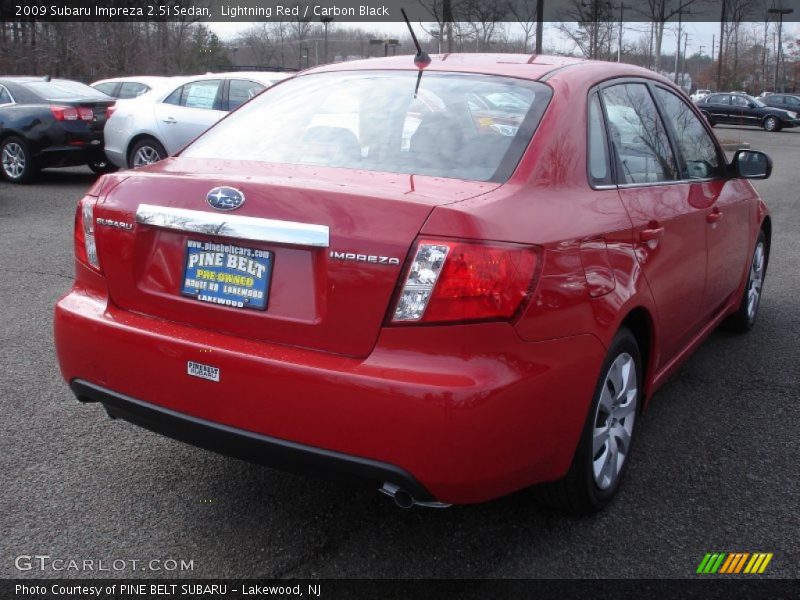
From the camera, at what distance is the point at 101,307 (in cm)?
292

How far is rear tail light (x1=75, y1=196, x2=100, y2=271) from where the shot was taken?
2.95 m

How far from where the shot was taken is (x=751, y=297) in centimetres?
538

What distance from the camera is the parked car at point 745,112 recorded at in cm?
3834

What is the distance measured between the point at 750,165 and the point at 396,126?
2.32 meters

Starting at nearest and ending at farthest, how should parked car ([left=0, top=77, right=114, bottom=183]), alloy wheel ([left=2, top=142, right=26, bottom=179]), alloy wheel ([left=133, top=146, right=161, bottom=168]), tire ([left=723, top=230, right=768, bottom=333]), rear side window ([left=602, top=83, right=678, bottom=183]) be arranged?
rear side window ([left=602, top=83, right=678, bottom=183]), tire ([left=723, top=230, right=768, bottom=333]), alloy wheel ([left=133, top=146, right=161, bottom=168]), parked car ([left=0, top=77, right=114, bottom=183]), alloy wheel ([left=2, top=142, right=26, bottom=179])

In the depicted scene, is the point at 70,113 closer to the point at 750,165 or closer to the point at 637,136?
the point at 750,165

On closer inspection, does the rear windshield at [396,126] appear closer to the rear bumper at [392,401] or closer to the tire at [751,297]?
the rear bumper at [392,401]

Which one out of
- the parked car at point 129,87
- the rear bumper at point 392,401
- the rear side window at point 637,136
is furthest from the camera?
the parked car at point 129,87

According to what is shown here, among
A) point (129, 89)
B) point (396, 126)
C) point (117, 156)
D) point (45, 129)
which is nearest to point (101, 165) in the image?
point (45, 129)

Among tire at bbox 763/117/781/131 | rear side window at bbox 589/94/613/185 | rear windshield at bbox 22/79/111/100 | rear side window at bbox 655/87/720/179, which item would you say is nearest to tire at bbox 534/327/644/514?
rear side window at bbox 589/94/613/185

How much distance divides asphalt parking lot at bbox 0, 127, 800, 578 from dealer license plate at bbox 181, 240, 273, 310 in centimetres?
86

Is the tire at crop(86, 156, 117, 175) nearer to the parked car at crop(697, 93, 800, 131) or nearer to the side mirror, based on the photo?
the side mirror

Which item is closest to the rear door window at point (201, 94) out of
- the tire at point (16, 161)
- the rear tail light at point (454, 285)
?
the tire at point (16, 161)

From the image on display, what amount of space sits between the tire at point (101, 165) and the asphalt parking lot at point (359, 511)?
9051 mm
